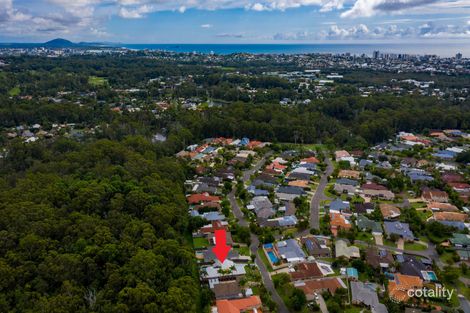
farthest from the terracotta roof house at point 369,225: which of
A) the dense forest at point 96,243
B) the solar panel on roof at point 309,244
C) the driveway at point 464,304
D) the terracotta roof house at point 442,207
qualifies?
the dense forest at point 96,243

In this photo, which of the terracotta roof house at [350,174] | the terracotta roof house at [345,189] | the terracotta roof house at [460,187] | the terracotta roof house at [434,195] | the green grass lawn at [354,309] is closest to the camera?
the green grass lawn at [354,309]

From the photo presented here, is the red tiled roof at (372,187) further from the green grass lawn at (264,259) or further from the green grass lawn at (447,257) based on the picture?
the green grass lawn at (264,259)

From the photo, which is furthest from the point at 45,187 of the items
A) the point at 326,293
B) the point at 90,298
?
the point at 326,293

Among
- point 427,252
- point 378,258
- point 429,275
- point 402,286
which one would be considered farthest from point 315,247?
point 427,252

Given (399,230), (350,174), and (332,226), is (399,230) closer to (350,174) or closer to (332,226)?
(332,226)

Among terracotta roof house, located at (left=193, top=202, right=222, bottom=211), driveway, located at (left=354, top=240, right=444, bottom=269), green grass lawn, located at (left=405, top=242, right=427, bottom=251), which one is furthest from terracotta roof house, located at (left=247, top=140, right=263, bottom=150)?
green grass lawn, located at (left=405, top=242, right=427, bottom=251)

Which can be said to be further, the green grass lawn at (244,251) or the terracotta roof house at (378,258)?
the green grass lawn at (244,251)
